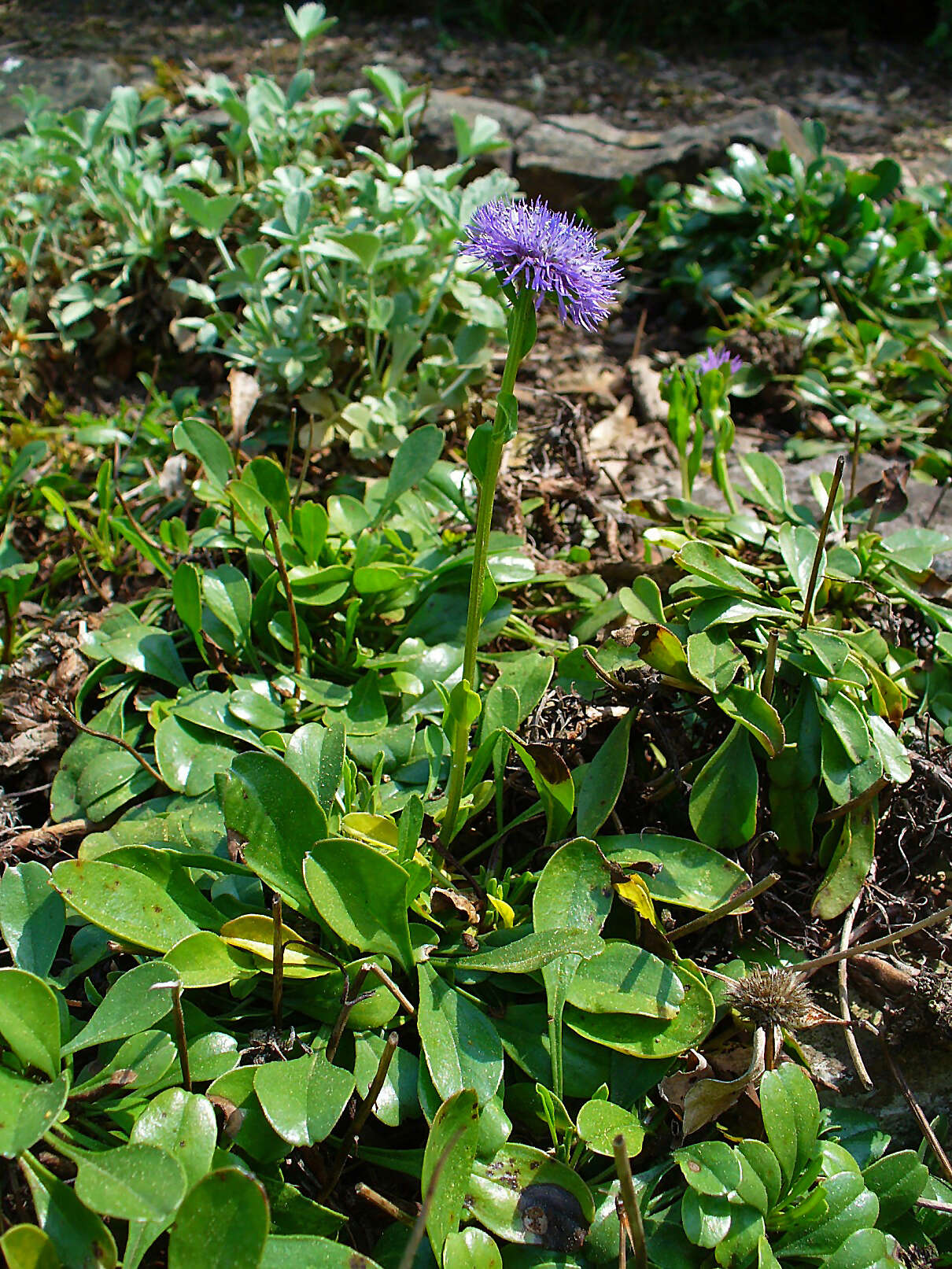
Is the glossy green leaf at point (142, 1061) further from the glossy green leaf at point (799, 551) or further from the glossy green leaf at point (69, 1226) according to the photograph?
the glossy green leaf at point (799, 551)

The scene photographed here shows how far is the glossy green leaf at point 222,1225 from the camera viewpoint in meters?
1.06

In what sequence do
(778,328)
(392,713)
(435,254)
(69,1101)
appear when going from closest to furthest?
(69,1101) < (392,713) < (435,254) < (778,328)

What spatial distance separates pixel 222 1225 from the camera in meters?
1.07

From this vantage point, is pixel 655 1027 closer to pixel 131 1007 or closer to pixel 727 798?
pixel 727 798

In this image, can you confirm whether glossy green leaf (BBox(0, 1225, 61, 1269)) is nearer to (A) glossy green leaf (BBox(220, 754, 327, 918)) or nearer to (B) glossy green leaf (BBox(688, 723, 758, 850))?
(A) glossy green leaf (BBox(220, 754, 327, 918))

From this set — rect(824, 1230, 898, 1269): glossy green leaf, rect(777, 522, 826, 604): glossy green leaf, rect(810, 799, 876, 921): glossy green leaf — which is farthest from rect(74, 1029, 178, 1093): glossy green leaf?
rect(777, 522, 826, 604): glossy green leaf

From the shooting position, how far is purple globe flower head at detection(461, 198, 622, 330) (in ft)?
3.99

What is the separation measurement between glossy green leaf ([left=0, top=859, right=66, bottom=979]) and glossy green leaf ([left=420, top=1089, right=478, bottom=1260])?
0.62 metres

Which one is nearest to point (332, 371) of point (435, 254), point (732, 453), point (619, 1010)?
point (435, 254)

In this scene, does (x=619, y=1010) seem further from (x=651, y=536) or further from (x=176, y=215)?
(x=176, y=215)

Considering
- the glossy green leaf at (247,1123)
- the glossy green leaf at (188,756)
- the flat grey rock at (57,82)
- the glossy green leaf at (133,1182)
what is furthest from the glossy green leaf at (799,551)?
the flat grey rock at (57,82)

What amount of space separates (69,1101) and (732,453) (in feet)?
7.91

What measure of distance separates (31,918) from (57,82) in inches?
177

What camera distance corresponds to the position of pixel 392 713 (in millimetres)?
1902
